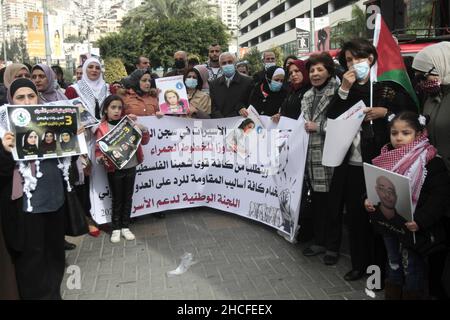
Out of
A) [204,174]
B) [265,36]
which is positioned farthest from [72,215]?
[265,36]

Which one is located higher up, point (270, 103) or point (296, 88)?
point (296, 88)

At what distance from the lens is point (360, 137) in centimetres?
362

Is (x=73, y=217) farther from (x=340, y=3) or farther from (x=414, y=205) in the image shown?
(x=340, y=3)

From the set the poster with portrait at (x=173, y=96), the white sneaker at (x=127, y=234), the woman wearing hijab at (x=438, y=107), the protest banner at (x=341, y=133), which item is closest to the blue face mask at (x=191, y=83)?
the poster with portrait at (x=173, y=96)

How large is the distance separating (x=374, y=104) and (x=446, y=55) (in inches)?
25.1

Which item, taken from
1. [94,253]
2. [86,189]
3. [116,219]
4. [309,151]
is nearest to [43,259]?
[94,253]

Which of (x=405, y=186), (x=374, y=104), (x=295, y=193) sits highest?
(x=374, y=104)

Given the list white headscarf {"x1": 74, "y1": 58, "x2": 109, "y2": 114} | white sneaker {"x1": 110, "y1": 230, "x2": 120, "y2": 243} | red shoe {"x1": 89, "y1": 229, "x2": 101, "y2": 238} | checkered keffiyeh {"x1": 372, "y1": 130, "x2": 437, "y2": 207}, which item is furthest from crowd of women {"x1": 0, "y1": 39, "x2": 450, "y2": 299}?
red shoe {"x1": 89, "y1": 229, "x2": 101, "y2": 238}

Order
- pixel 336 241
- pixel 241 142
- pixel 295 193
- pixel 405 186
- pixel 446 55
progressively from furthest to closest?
pixel 241 142 → pixel 295 193 → pixel 336 241 → pixel 446 55 → pixel 405 186

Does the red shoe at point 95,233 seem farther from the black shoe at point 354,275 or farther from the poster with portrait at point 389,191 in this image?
the poster with portrait at point 389,191

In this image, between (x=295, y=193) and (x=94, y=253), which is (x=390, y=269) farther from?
(x=94, y=253)

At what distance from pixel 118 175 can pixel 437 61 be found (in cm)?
336

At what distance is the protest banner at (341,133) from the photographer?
3.54m

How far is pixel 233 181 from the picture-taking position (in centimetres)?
560
